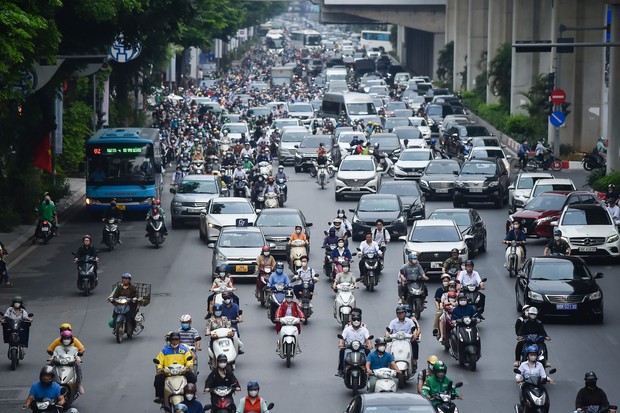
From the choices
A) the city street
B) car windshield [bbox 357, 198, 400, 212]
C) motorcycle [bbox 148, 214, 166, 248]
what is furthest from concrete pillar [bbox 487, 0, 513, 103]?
motorcycle [bbox 148, 214, 166, 248]

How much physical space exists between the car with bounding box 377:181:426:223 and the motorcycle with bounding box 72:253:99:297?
13.3m

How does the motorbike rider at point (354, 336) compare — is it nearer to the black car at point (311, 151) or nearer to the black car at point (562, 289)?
the black car at point (562, 289)

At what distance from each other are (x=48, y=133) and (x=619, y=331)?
955 inches

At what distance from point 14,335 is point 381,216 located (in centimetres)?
1778

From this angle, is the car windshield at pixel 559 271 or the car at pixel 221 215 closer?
the car windshield at pixel 559 271

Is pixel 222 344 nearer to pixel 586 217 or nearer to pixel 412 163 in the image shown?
pixel 586 217

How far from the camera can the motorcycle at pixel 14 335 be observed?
2617cm

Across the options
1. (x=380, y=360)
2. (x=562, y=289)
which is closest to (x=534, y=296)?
(x=562, y=289)

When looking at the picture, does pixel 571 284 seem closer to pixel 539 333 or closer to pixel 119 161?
pixel 539 333

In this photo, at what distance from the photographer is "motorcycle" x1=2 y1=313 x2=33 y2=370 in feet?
85.9

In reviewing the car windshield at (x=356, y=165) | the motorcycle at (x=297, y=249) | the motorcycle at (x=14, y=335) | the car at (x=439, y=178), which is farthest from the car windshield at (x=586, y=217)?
the motorcycle at (x=14, y=335)

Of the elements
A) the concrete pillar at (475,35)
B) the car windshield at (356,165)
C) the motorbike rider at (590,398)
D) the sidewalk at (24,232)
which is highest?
the concrete pillar at (475,35)

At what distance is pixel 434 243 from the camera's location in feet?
116

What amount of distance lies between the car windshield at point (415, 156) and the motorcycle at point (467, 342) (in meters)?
30.9
